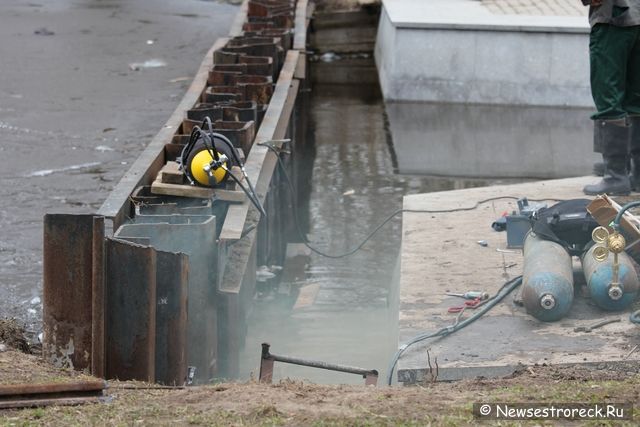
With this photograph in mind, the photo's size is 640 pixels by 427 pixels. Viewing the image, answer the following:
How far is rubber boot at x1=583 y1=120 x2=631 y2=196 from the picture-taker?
8523 mm

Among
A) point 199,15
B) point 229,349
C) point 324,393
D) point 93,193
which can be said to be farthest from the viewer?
point 199,15

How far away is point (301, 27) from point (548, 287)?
429 inches

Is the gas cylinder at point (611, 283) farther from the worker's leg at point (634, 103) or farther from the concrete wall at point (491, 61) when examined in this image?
the concrete wall at point (491, 61)

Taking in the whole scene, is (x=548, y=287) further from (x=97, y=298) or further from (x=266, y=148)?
(x=266, y=148)

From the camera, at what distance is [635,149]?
875cm

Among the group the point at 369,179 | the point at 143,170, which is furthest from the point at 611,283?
the point at 369,179

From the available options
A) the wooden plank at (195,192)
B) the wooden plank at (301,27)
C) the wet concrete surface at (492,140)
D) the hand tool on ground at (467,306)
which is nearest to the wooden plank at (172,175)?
the wooden plank at (195,192)

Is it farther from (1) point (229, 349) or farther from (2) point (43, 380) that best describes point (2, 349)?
(1) point (229, 349)

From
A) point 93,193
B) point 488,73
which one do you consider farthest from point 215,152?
point 488,73

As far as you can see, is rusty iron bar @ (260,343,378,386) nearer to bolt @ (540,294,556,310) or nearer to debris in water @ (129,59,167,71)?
bolt @ (540,294,556,310)

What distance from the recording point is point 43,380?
5.73 m

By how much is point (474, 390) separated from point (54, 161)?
8549mm

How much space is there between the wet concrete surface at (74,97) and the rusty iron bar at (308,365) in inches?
103

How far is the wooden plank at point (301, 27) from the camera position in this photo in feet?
51.3
